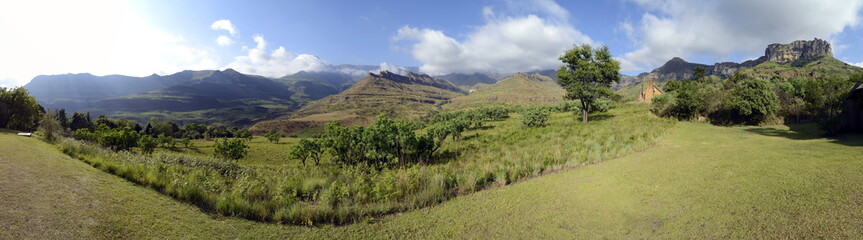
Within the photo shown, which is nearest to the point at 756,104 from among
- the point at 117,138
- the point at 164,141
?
the point at 117,138

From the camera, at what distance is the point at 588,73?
87.2 ft

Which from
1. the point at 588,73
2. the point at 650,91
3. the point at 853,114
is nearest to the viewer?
the point at 853,114

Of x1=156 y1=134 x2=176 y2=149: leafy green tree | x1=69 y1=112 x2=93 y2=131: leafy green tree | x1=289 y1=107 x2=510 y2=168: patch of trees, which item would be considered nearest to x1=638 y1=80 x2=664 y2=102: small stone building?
x1=289 y1=107 x2=510 y2=168: patch of trees

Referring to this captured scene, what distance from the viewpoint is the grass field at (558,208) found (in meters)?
4.14

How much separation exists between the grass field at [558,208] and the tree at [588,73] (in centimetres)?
1882

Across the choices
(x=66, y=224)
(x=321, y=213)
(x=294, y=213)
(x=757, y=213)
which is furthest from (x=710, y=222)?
(x=66, y=224)

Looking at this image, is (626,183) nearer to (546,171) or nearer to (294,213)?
(546,171)

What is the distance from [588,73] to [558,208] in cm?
2377

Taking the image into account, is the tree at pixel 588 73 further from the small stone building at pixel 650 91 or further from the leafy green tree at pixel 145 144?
the leafy green tree at pixel 145 144

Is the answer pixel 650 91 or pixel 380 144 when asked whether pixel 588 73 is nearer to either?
pixel 380 144

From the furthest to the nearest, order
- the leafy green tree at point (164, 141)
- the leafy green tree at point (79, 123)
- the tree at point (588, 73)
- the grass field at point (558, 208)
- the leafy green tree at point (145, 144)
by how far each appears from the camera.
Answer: the leafy green tree at point (79, 123)
the leafy green tree at point (164, 141)
the leafy green tree at point (145, 144)
the tree at point (588, 73)
the grass field at point (558, 208)

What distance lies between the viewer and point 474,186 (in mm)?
8531

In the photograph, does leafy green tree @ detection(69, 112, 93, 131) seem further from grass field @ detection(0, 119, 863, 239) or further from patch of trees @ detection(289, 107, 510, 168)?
grass field @ detection(0, 119, 863, 239)

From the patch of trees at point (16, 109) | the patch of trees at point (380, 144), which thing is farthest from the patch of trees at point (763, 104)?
the patch of trees at point (16, 109)
